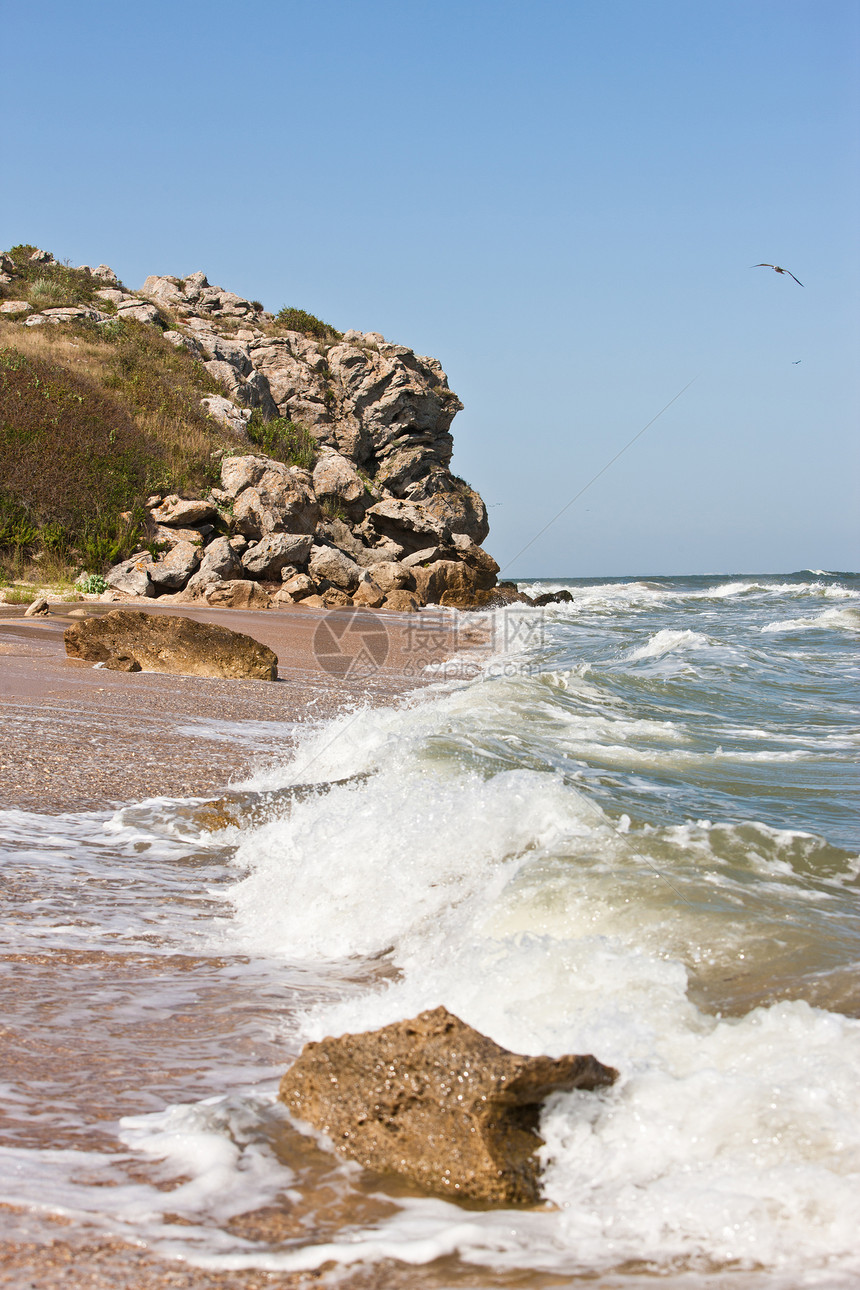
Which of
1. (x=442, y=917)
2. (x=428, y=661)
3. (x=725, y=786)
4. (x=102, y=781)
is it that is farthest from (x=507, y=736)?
(x=428, y=661)

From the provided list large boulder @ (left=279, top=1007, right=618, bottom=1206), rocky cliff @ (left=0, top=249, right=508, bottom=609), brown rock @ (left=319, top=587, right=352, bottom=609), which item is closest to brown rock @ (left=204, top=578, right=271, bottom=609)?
rocky cliff @ (left=0, top=249, right=508, bottom=609)

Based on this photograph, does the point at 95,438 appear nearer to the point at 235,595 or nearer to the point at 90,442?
the point at 90,442

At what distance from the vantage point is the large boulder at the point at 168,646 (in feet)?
30.8

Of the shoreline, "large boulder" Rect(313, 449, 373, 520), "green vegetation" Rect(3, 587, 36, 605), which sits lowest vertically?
the shoreline

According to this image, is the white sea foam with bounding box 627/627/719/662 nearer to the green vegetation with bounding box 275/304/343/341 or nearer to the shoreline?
the shoreline

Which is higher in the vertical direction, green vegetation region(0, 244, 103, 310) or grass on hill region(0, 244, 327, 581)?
green vegetation region(0, 244, 103, 310)

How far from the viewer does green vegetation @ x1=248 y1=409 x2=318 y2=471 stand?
29.8 m

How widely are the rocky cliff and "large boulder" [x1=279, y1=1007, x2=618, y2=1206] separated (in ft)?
58.0

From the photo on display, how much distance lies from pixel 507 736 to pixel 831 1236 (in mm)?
5168

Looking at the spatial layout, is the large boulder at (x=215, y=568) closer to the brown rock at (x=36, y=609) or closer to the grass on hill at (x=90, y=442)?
the grass on hill at (x=90, y=442)

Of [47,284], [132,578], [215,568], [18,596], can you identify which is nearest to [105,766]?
[18,596]

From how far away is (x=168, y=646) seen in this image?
967cm

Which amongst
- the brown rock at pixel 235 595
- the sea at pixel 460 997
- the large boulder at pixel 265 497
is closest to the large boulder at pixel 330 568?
the large boulder at pixel 265 497

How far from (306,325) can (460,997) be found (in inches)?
1647
